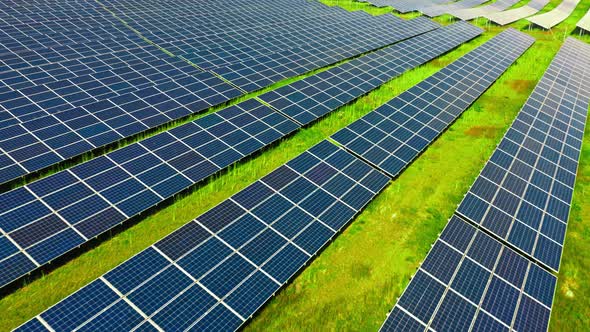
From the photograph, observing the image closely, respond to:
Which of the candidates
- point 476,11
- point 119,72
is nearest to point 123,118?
point 119,72

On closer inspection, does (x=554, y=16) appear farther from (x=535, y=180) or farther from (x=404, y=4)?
(x=535, y=180)

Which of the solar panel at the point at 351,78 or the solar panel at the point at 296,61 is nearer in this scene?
the solar panel at the point at 351,78

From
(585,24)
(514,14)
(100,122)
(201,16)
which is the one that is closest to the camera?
(100,122)

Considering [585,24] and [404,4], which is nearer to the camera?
[585,24]

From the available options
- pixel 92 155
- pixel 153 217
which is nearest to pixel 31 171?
pixel 92 155

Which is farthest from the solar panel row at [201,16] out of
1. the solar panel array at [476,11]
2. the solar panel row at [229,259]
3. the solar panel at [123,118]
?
the solar panel row at [229,259]

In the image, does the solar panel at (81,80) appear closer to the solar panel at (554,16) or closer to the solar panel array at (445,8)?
the solar panel array at (445,8)
